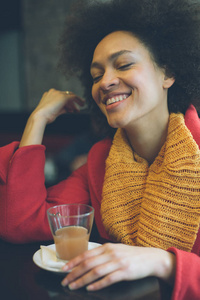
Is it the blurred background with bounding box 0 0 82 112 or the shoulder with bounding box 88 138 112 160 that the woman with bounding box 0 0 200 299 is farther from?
the blurred background with bounding box 0 0 82 112

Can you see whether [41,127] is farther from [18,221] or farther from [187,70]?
[187,70]

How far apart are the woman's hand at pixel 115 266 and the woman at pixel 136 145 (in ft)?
0.67

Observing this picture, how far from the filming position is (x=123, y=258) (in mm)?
733

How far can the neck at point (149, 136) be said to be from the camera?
1196mm

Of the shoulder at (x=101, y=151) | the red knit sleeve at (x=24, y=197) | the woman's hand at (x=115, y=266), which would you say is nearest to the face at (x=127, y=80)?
the shoulder at (x=101, y=151)

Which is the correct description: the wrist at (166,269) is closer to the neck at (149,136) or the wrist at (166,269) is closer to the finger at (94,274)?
the finger at (94,274)

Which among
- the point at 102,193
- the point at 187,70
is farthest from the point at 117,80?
the point at 102,193

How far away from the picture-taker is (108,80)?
1094 millimetres

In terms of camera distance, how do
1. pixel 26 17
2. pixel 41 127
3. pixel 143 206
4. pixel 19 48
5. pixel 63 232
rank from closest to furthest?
pixel 63 232 < pixel 143 206 < pixel 41 127 < pixel 26 17 < pixel 19 48

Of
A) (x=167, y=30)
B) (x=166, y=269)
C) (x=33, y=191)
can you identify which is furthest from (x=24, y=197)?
(x=167, y=30)

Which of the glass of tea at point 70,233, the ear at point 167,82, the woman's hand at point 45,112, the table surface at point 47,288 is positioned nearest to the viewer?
the table surface at point 47,288

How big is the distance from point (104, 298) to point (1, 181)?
0.67 meters

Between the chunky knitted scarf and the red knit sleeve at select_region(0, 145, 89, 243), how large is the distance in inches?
9.2

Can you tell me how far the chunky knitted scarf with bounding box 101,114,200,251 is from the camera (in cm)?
96
